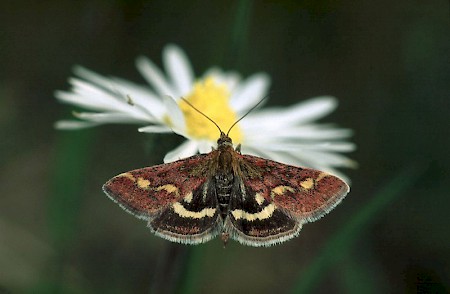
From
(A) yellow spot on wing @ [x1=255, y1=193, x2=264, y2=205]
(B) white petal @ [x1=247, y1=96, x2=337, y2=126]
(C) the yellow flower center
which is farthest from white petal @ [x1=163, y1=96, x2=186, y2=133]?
(B) white petal @ [x1=247, y1=96, x2=337, y2=126]

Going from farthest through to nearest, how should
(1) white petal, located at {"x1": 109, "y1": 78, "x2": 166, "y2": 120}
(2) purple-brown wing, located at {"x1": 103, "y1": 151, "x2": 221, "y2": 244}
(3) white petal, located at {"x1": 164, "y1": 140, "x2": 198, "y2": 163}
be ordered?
(1) white petal, located at {"x1": 109, "y1": 78, "x2": 166, "y2": 120} < (3) white petal, located at {"x1": 164, "y1": 140, "x2": 198, "y2": 163} < (2) purple-brown wing, located at {"x1": 103, "y1": 151, "x2": 221, "y2": 244}

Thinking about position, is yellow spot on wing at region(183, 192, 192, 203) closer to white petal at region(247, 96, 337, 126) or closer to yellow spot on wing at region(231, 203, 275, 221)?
yellow spot on wing at region(231, 203, 275, 221)

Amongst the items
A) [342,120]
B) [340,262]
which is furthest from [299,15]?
[340,262]

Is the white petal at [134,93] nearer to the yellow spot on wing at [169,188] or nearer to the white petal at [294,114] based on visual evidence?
the white petal at [294,114]

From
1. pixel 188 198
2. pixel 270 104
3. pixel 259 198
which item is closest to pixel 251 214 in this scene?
pixel 259 198

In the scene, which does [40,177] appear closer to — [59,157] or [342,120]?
[59,157]
